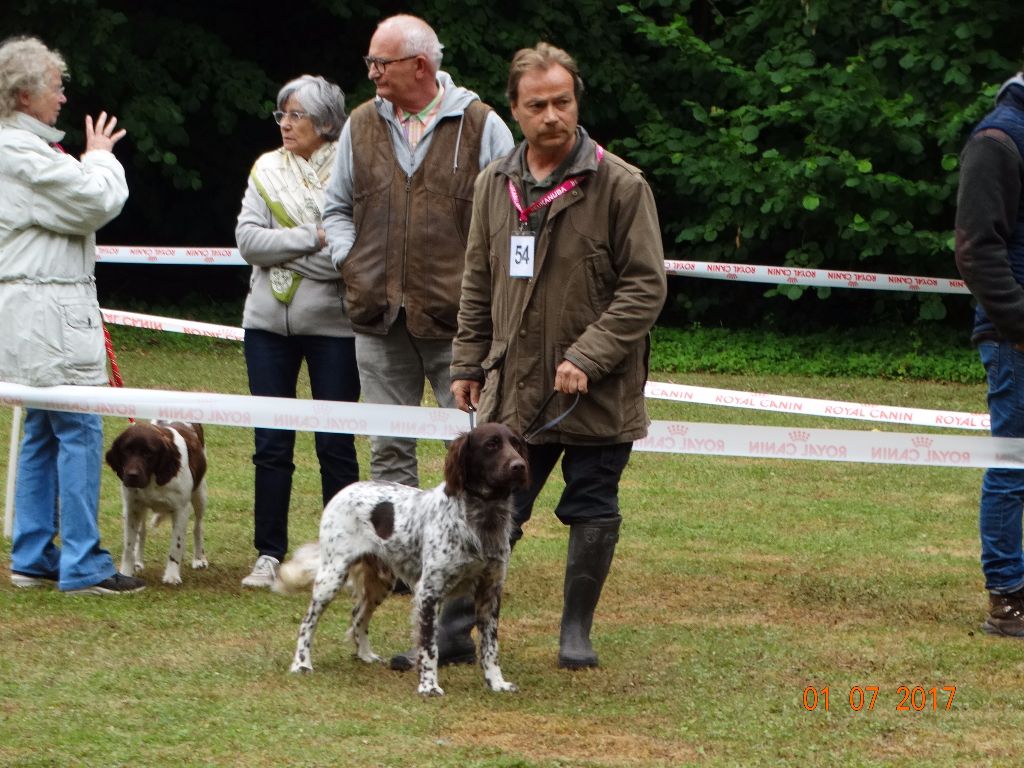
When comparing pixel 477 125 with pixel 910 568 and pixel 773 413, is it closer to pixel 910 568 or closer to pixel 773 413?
pixel 910 568

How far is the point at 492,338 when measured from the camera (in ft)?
17.5

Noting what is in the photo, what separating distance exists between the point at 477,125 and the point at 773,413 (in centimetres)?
662

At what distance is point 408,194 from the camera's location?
597cm

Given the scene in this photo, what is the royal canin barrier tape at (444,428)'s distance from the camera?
5.77 metres

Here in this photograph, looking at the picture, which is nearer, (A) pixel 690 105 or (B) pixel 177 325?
(B) pixel 177 325

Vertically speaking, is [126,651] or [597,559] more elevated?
[597,559]

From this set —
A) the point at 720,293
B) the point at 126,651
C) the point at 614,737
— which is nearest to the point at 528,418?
the point at 614,737

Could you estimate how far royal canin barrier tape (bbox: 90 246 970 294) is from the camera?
1188cm

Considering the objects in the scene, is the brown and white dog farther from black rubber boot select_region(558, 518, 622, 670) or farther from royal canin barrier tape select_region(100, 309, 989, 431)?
black rubber boot select_region(558, 518, 622, 670)

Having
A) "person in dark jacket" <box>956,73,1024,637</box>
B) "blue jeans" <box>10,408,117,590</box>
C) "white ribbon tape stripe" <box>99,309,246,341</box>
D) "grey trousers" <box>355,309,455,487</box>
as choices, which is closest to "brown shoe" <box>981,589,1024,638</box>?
"person in dark jacket" <box>956,73,1024,637</box>

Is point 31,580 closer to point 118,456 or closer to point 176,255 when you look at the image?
point 118,456

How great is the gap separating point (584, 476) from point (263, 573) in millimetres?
1969

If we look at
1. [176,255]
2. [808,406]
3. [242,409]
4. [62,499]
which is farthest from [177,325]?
[808,406]

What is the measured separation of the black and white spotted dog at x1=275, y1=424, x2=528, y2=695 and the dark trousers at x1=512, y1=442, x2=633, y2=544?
0.86ft
